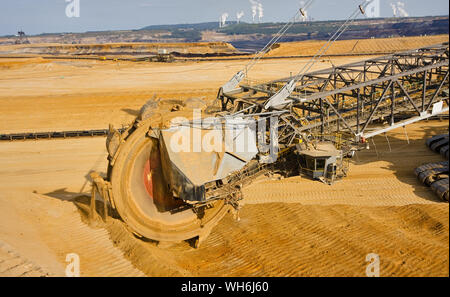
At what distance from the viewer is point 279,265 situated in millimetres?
11414

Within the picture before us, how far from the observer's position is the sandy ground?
35.7ft

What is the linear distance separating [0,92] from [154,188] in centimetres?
4220

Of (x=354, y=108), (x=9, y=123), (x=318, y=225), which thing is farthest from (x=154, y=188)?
(x=9, y=123)

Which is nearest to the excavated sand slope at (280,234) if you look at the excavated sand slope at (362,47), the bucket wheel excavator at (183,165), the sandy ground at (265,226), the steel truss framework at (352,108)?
the sandy ground at (265,226)

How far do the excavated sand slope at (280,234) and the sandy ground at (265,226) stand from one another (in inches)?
1.5

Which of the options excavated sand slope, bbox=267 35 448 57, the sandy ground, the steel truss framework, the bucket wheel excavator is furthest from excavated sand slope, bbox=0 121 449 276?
excavated sand slope, bbox=267 35 448 57

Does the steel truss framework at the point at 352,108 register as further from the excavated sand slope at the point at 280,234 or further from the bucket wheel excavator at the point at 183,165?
the excavated sand slope at the point at 280,234

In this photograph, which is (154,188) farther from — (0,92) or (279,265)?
(0,92)

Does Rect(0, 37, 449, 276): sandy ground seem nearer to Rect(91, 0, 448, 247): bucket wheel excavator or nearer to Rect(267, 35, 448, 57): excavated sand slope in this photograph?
Rect(91, 0, 448, 247): bucket wheel excavator

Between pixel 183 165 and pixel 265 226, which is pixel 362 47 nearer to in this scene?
pixel 265 226

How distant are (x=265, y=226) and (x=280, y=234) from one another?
882 mm

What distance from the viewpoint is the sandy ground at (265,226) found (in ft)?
35.7

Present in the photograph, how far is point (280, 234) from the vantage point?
13.3m

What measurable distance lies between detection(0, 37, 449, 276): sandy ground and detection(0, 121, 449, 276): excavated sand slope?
0.04m
